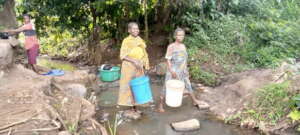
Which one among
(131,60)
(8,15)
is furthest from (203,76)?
(8,15)

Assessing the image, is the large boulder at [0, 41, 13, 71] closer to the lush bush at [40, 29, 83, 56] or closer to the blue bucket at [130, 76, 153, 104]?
the blue bucket at [130, 76, 153, 104]

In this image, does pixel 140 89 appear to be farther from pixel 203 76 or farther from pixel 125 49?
pixel 203 76

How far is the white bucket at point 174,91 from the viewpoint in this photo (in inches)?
161

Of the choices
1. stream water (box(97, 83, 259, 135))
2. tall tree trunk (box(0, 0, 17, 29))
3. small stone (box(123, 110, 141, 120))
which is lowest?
stream water (box(97, 83, 259, 135))

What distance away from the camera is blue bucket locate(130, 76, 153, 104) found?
392 centimetres

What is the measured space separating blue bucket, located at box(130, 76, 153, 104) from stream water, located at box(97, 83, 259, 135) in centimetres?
37

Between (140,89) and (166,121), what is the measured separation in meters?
0.69

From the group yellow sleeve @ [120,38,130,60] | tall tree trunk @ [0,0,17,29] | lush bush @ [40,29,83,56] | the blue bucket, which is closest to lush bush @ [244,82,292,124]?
the blue bucket

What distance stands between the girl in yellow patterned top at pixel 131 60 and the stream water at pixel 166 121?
383mm

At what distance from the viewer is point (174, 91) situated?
13.5ft

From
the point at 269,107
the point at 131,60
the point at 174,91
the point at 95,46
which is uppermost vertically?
the point at 131,60

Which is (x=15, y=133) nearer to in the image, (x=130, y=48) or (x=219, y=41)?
(x=130, y=48)

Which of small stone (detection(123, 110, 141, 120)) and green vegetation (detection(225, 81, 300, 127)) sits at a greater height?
green vegetation (detection(225, 81, 300, 127))

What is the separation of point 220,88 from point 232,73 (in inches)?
29.2
